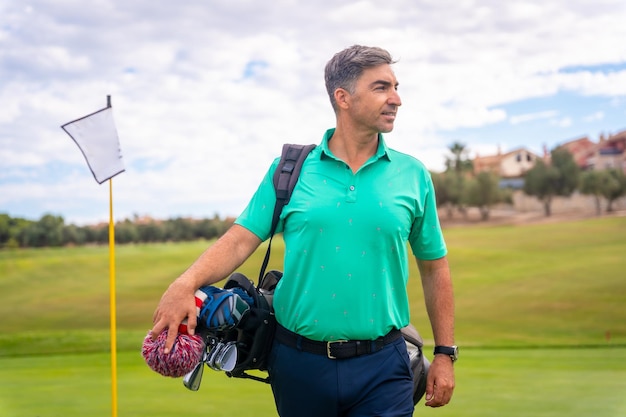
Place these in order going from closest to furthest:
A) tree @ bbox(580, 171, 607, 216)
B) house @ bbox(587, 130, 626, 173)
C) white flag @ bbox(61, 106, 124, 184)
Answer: white flag @ bbox(61, 106, 124, 184) → tree @ bbox(580, 171, 607, 216) → house @ bbox(587, 130, 626, 173)

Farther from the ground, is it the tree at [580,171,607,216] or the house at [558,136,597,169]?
the house at [558,136,597,169]

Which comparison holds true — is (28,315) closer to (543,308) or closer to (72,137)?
(543,308)

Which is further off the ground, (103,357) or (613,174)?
(613,174)

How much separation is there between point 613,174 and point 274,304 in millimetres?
36133

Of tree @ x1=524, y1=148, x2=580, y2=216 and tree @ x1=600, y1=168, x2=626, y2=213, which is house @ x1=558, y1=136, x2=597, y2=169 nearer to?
tree @ x1=524, y1=148, x2=580, y2=216

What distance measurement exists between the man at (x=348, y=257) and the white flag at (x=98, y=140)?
342 cm

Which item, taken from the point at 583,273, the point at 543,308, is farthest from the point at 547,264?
the point at 543,308

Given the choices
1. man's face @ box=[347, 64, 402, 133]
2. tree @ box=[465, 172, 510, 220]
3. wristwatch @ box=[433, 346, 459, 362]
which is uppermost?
tree @ box=[465, 172, 510, 220]

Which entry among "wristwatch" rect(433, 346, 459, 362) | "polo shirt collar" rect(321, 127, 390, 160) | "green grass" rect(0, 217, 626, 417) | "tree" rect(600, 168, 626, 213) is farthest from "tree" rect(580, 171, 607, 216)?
"polo shirt collar" rect(321, 127, 390, 160)

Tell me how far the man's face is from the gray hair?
0.06ft

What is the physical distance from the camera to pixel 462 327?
17469 mm

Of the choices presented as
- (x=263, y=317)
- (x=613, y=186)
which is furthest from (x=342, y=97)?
(x=613, y=186)

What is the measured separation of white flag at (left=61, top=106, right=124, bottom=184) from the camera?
5969 millimetres

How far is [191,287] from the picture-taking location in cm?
253
